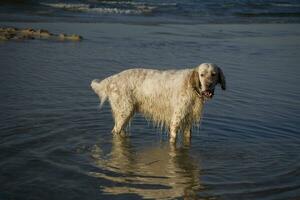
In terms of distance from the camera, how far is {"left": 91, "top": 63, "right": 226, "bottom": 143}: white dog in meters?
9.09

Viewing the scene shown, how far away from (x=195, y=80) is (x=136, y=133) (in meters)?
1.93

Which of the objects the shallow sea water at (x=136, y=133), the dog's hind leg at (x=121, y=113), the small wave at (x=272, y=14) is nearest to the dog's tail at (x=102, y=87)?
the dog's hind leg at (x=121, y=113)

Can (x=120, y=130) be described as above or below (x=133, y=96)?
below

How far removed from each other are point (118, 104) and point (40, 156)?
78.9 inches

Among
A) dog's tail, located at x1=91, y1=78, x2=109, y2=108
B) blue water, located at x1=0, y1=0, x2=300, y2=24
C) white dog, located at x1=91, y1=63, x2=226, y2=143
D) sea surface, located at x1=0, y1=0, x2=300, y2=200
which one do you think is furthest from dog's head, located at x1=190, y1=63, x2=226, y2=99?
blue water, located at x1=0, y1=0, x2=300, y2=24

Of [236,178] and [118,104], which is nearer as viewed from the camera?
[236,178]

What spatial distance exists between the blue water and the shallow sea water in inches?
340

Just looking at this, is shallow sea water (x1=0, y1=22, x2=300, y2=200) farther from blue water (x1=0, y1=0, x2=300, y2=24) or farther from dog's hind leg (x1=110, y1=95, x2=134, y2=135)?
blue water (x1=0, y1=0, x2=300, y2=24)

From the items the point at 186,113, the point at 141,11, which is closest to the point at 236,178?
the point at 186,113

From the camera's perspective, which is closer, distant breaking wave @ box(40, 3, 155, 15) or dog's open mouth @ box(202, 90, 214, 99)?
dog's open mouth @ box(202, 90, 214, 99)

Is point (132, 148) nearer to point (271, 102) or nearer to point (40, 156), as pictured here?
point (40, 156)

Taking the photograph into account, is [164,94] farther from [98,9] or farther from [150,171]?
[98,9]

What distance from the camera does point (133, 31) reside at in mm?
22531

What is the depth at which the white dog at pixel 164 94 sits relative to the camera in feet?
29.8
